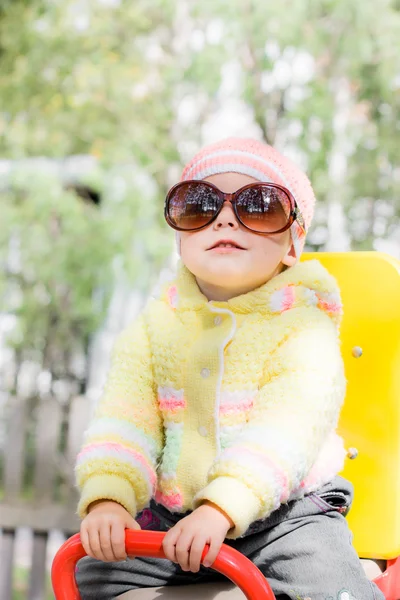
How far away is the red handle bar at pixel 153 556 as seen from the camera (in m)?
1.03

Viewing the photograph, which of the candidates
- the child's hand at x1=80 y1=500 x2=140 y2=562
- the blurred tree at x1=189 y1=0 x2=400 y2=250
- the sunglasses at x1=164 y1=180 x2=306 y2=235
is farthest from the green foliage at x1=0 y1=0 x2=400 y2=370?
the child's hand at x1=80 y1=500 x2=140 y2=562

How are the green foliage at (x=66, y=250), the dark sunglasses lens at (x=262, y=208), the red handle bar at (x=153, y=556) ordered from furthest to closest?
the green foliage at (x=66, y=250), the dark sunglasses lens at (x=262, y=208), the red handle bar at (x=153, y=556)

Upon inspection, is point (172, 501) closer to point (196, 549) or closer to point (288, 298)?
point (196, 549)

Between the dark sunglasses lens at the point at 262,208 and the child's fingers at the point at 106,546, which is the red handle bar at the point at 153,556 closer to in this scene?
the child's fingers at the point at 106,546

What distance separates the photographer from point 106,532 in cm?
113

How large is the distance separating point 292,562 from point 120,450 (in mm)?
359

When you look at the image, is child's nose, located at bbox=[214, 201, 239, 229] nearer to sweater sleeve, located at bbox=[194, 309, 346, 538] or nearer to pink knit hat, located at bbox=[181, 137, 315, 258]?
pink knit hat, located at bbox=[181, 137, 315, 258]

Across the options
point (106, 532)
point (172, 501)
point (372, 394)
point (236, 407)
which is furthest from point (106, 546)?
point (372, 394)

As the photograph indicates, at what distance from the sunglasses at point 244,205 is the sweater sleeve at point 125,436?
0.87 ft

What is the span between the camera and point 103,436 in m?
1.33

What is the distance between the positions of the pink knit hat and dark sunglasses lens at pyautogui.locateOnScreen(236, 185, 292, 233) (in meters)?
Answer: 0.06

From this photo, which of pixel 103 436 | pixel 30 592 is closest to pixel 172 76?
pixel 30 592

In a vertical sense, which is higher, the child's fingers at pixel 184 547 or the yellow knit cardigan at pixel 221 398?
the yellow knit cardigan at pixel 221 398

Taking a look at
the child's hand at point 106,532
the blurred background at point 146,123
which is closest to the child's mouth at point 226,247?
the child's hand at point 106,532
